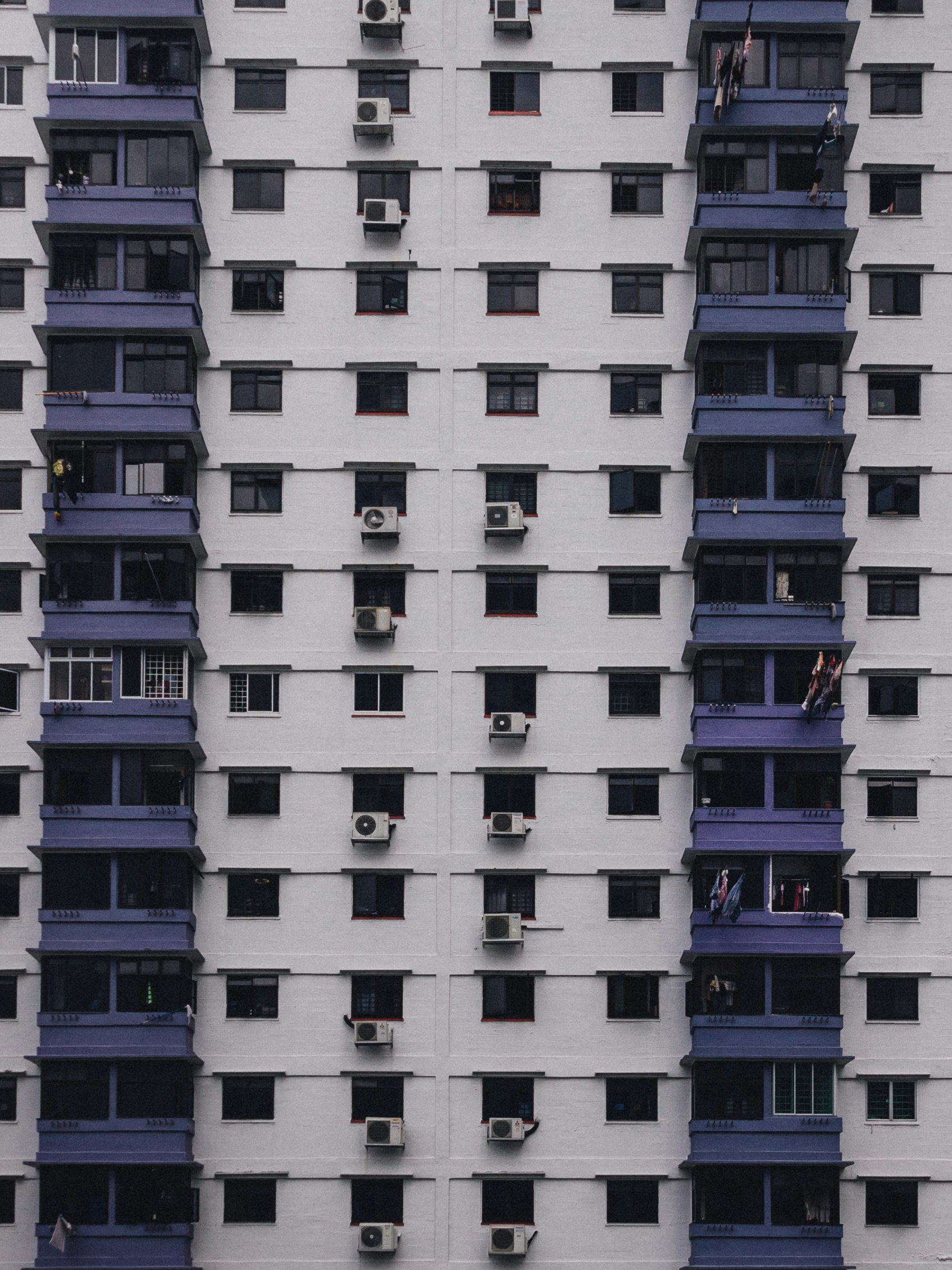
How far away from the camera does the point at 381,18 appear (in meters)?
44.6

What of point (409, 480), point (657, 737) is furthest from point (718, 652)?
point (409, 480)

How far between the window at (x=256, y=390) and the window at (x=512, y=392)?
17.7ft

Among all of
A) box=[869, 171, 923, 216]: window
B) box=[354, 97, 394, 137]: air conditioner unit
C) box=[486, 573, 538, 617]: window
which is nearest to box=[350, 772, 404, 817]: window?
box=[486, 573, 538, 617]: window

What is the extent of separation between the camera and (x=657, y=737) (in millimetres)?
43812

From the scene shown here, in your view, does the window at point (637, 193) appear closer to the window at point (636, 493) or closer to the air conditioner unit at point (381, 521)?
the window at point (636, 493)

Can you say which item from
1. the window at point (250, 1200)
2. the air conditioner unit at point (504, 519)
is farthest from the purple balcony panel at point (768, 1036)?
the air conditioner unit at point (504, 519)

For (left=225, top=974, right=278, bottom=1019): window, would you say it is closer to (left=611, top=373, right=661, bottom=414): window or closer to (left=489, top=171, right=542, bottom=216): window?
(left=611, top=373, right=661, bottom=414): window

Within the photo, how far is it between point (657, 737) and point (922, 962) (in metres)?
8.58

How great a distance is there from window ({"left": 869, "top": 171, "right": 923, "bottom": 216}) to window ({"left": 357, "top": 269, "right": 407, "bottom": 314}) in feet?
40.5

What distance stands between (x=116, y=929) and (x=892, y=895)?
19206 millimetres

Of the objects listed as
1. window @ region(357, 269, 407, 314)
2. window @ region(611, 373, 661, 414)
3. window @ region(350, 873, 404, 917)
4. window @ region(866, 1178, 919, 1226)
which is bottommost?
window @ region(866, 1178, 919, 1226)

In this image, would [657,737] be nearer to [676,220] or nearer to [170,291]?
[676,220]

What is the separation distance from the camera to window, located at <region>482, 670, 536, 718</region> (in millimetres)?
43844

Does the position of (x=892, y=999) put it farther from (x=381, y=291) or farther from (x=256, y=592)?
(x=381, y=291)
